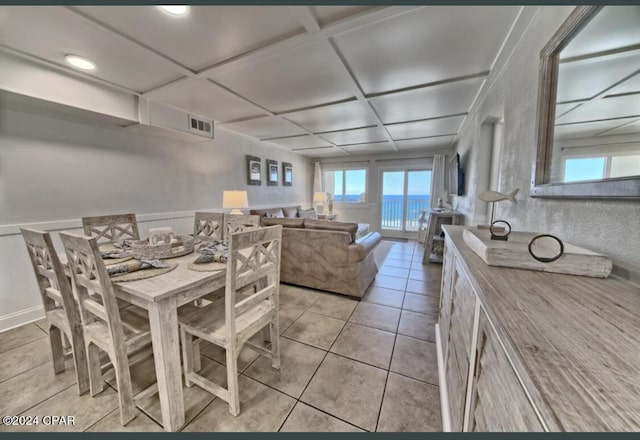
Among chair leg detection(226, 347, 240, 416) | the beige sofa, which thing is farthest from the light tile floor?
the beige sofa

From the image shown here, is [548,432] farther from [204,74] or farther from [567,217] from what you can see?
[204,74]

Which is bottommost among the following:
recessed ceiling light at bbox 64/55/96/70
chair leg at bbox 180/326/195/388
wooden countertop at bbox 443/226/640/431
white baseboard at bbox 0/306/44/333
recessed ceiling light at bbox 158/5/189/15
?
white baseboard at bbox 0/306/44/333

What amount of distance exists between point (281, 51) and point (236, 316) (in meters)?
1.93

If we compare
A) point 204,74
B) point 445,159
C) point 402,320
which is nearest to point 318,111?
point 204,74

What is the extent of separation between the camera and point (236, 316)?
138 centimetres

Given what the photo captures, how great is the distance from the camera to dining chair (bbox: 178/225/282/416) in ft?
3.96

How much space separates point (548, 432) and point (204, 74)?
275 centimetres

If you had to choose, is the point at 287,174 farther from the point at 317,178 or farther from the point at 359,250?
the point at 359,250

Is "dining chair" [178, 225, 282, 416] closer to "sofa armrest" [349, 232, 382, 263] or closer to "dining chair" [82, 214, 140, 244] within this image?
"sofa armrest" [349, 232, 382, 263]

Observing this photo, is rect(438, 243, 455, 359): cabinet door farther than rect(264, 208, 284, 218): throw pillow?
No

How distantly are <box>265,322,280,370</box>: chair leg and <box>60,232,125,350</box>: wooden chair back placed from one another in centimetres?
80

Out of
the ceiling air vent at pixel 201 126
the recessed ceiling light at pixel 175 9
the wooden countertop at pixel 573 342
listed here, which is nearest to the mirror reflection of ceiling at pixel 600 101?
the wooden countertop at pixel 573 342

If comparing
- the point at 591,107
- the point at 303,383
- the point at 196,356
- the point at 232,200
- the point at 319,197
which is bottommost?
the point at 303,383

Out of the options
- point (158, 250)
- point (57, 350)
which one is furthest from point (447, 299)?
point (57, 350)
